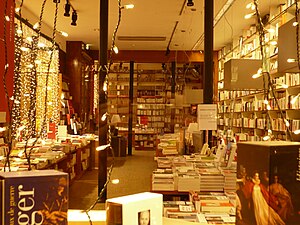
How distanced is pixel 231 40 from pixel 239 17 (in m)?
2.84

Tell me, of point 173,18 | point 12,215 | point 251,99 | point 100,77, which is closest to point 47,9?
point 173,18

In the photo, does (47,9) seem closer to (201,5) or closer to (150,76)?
(201,5)

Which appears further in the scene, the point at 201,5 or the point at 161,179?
A: the point at 201,5

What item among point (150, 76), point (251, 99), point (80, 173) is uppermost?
point (150, 76)

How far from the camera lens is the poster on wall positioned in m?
1.18

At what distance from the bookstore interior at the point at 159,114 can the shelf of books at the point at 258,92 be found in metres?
0.04

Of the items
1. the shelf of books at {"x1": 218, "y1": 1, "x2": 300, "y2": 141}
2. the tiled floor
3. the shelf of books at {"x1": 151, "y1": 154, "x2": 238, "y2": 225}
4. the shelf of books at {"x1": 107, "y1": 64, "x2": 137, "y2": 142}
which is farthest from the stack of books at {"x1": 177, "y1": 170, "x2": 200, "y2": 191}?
the shelf of books at {"x1": 107, "y1": 64, "x2": 137, "y2": 142}

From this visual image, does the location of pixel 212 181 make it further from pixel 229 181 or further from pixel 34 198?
pixel 34 198

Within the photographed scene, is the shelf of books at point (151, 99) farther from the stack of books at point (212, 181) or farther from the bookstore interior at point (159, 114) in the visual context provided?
the stack of books at point (212, 181)

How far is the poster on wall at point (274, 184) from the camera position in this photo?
1.18 m

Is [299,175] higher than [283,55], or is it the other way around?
[283,55]

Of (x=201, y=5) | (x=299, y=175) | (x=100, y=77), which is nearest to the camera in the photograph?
(x=299, y=175)

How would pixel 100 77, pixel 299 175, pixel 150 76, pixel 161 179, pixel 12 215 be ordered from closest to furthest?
pixel 12 215 → pixel 299 175 → pixel 161 179 → pixel 100 77 → pixel 150 76

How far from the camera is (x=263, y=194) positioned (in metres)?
1.20
